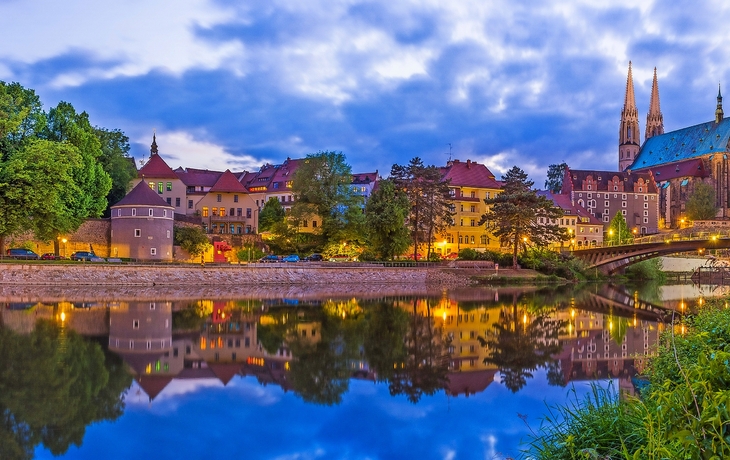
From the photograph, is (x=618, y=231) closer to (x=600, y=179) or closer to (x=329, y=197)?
(x=600, y=179)

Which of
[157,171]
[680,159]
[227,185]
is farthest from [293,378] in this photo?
[680,159]

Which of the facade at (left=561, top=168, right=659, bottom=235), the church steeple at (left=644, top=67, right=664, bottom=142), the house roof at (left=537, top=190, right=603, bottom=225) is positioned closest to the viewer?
the house roof at (left=537, top=190, right=603, bottom=225)

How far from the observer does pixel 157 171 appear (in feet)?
265

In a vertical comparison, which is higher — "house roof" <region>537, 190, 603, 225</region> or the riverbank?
"house roof" <region>537, 190, 603, 225</region>

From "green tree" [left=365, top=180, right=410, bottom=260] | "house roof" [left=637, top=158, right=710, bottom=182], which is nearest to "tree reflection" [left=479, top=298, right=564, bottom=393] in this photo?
"green tree" [left=365, top=180, right=410, bottom=260]

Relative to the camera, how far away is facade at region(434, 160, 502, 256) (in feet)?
266

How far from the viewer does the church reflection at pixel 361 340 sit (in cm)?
1722

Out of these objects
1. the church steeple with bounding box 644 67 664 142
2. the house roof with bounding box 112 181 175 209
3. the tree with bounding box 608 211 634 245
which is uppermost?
the church steeple with bounding box 644 67 664 142

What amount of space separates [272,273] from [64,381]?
3937 centimetres

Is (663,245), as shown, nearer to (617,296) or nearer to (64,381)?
(617,296)

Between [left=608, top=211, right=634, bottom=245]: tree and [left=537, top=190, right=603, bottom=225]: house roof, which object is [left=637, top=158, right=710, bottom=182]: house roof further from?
[left=608, top=211, right=634, bottom=245]: tree

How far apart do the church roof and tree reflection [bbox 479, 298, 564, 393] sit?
360ft

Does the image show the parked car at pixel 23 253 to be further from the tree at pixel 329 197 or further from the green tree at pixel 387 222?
the green tree at pixel 387 222

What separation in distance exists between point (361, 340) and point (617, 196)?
10408 centimetres
